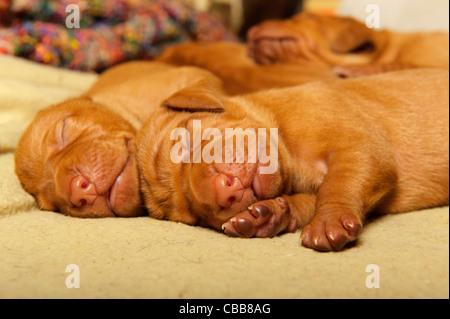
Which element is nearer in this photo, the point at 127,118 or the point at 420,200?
the point at 420,200

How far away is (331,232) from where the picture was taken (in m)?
1.72

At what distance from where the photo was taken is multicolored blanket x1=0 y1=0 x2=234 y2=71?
380 centimetres

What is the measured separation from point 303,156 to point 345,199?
389 millimetres

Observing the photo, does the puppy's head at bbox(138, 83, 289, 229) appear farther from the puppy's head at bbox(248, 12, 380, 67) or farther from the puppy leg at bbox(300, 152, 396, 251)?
the puppy's head at bbox(248, 12, 380, 67)

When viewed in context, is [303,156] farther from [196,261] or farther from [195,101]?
[196,261]

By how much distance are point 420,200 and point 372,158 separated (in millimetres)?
515

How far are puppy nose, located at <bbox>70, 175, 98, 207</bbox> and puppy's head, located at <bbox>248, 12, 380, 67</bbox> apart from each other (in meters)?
2.01

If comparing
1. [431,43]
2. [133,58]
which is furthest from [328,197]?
[133,58]

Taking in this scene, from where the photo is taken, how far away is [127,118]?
2.81 meters

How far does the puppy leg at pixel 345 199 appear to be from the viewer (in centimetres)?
172

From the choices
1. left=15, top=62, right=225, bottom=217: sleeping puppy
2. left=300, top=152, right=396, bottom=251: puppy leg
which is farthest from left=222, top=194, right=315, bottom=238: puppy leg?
left=15, top=62, right=225, bottom=217: sleeping puppy

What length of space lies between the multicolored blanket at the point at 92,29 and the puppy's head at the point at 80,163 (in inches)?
56.6

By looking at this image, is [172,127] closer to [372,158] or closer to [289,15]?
[372,158]
